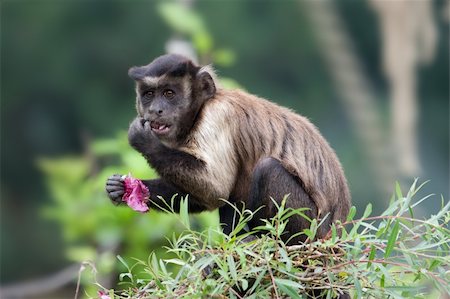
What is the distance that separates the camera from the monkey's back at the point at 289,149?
219 inches

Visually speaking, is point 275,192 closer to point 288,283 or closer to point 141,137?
point 141,137

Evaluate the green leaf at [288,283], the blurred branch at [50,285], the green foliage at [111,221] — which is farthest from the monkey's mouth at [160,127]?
the blurred branch at [50,285]

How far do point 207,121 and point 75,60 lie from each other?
13.7 meters

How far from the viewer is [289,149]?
5633 mm

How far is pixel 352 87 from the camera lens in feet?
38.2

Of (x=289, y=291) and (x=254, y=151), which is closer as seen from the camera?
(x=289, y=291)

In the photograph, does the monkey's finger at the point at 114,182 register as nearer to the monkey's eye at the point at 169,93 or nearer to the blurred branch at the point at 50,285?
the monkey's eye at the point at 169,93

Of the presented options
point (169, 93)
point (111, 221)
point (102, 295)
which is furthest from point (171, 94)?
point (111, 221)

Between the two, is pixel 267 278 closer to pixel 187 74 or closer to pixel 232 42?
pixel 187 74

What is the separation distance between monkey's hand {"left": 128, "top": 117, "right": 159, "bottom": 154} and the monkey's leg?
637 millimetres

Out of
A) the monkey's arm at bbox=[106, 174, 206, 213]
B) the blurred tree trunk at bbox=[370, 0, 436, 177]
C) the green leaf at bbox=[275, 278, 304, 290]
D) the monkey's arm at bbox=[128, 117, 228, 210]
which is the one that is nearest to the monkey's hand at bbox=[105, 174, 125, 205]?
the monkey's arm at bbox=[106, 174, 206, 213]

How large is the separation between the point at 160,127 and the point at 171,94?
23 centimetres

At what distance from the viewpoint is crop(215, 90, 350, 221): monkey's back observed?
18.2ft

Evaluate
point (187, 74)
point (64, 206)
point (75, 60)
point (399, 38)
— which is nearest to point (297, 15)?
point (75, 60)
